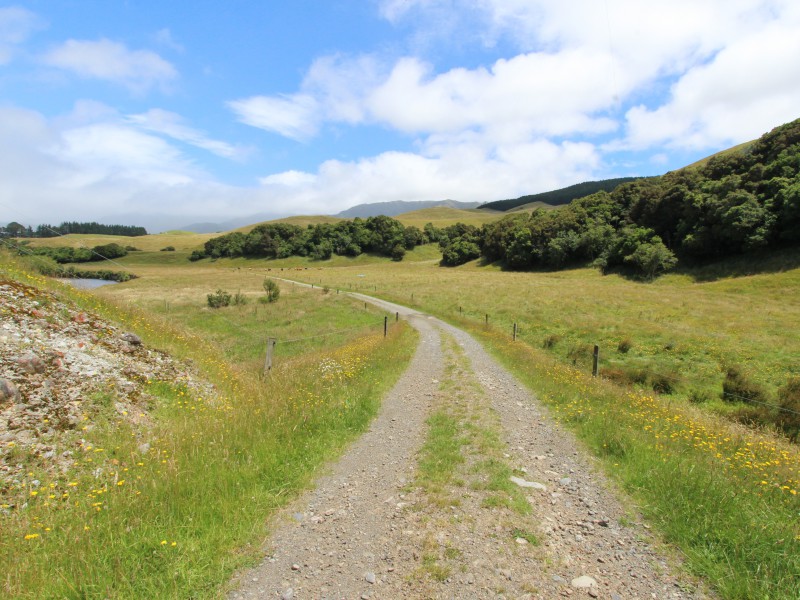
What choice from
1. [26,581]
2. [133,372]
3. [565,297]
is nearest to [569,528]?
[26,581]

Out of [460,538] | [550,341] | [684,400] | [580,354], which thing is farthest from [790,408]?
[460,538]

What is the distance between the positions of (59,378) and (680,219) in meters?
88.3

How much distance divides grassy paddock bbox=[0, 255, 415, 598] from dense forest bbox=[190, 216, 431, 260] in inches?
4875

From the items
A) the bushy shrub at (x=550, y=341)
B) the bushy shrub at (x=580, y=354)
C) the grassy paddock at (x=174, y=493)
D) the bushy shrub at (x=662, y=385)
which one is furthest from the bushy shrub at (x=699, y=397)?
the grassy paddock at (x=174, y=493)

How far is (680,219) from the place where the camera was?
70.8 m

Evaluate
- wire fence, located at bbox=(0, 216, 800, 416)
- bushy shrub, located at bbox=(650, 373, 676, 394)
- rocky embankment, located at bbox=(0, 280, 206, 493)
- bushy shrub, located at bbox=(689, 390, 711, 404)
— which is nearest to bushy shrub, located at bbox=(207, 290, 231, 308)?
wire fence, located at bbox=(0, 216, 800, 416)

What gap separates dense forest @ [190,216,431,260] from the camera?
134000mm

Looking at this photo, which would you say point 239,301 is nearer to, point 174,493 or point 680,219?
point 174,493

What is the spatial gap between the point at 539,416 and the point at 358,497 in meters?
6.04

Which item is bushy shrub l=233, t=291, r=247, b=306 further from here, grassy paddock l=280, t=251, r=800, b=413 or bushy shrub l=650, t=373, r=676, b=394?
bushy shrub l=650, t=373, r=676, b=394

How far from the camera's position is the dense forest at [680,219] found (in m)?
57.4

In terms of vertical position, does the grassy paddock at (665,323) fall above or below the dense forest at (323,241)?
below

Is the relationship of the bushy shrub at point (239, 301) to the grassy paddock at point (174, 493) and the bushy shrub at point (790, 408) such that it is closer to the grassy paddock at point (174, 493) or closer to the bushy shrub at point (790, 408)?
the grassy paddock at point (174, 493)

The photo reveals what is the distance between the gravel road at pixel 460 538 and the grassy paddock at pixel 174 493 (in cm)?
55
